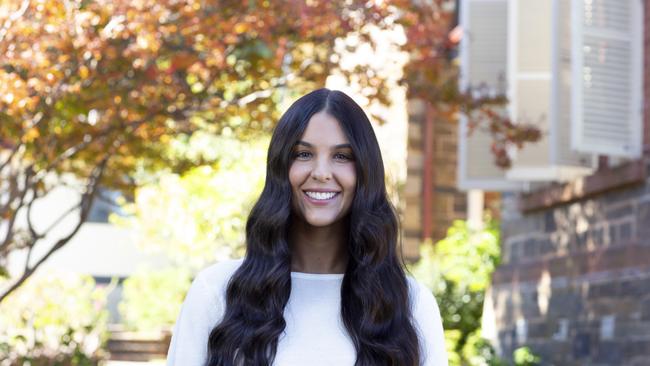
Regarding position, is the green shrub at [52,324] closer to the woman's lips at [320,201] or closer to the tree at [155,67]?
the tree at [155,67]

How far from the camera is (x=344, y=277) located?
11.1 feet

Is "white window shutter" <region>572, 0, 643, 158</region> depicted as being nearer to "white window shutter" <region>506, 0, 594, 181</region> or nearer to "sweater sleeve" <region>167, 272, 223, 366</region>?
"white window shutter" <region>506, 0, 594, 181</region>

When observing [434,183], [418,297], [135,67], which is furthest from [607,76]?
[434,183]

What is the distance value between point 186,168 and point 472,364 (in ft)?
9.94

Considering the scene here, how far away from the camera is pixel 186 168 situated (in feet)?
31.8

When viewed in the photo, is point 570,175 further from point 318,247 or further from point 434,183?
point 434,183

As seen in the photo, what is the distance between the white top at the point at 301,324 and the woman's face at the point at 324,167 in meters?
0.19

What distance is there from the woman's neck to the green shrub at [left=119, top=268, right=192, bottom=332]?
582 inches

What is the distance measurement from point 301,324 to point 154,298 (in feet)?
52.3

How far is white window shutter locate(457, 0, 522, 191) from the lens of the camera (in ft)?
34.6

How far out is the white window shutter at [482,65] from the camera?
1055 cm

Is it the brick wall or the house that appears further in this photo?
the brick wall

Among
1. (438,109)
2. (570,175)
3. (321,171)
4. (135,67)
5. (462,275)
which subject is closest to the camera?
(321,171)

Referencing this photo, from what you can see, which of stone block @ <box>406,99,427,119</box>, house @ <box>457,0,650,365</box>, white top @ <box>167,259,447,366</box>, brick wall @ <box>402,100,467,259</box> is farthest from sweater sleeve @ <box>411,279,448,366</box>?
brick wall @ <box>402,100,467,259</box>
